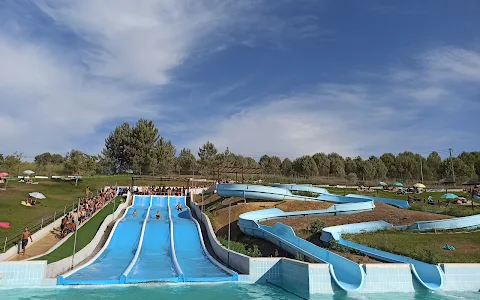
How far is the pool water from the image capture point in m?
11.0

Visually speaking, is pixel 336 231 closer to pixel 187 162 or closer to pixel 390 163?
pixel 187 162

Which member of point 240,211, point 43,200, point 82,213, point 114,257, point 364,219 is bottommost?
point 114,257

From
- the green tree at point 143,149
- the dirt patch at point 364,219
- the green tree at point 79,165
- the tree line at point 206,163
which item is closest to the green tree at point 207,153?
the tree line at point 206,163

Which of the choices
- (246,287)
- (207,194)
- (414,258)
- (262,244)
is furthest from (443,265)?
(207,194)

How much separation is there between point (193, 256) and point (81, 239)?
6202 millimetres

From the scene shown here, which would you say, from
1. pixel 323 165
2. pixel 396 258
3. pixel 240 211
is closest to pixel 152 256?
pixel 240 211

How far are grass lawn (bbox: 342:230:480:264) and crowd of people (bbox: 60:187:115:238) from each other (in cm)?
1326

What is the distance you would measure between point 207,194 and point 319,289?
91.0ft

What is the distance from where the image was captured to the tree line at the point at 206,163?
59000 millimetres

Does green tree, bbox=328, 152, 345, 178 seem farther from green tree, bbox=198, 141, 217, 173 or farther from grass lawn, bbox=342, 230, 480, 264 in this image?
grass lawn, bbox=342, 230, 480, 264

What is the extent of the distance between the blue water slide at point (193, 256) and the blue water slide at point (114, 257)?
2.32 metres

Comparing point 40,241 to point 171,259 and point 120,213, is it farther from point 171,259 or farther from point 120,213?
point 120,213

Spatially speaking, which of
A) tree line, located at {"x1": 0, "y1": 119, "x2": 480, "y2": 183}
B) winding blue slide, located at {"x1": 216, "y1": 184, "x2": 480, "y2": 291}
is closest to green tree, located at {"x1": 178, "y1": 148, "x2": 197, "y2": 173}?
tree line, located at {"x1": 0, "y1": 119, "x2": 480, "y2": 183}

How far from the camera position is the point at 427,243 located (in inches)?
635
